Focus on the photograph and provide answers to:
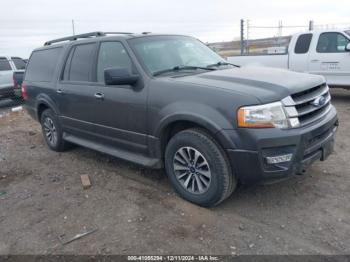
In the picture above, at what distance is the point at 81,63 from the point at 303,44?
6.45 meters

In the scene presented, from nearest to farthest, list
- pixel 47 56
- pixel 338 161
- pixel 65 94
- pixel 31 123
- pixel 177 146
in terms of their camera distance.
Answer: pixel 177 146
pixel 338 161
pixel 65 94
pixel 47 56
pixel 31 123

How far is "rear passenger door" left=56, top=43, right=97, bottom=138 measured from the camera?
479 centimetres

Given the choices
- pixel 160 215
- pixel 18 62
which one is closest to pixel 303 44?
pixel 160 215

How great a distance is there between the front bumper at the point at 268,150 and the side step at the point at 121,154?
3.57ft

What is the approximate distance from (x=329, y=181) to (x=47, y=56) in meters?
4.80

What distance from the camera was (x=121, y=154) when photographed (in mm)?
4473

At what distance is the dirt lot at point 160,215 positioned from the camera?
10.2 ft

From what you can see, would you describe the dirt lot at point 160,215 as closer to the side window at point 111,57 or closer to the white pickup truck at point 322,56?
the side window at point 111,57

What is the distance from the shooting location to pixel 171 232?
3311mm

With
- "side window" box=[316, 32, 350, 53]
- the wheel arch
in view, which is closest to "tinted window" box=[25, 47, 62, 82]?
the wheel arch

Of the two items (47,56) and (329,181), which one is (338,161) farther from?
(47,56)

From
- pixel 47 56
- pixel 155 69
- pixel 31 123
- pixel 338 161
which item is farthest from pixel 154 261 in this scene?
pixel 31 123

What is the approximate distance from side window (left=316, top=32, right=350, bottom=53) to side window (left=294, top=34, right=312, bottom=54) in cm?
26

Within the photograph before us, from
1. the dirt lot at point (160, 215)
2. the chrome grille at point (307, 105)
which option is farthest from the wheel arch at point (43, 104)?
the chrome grille at point (307, 105)
